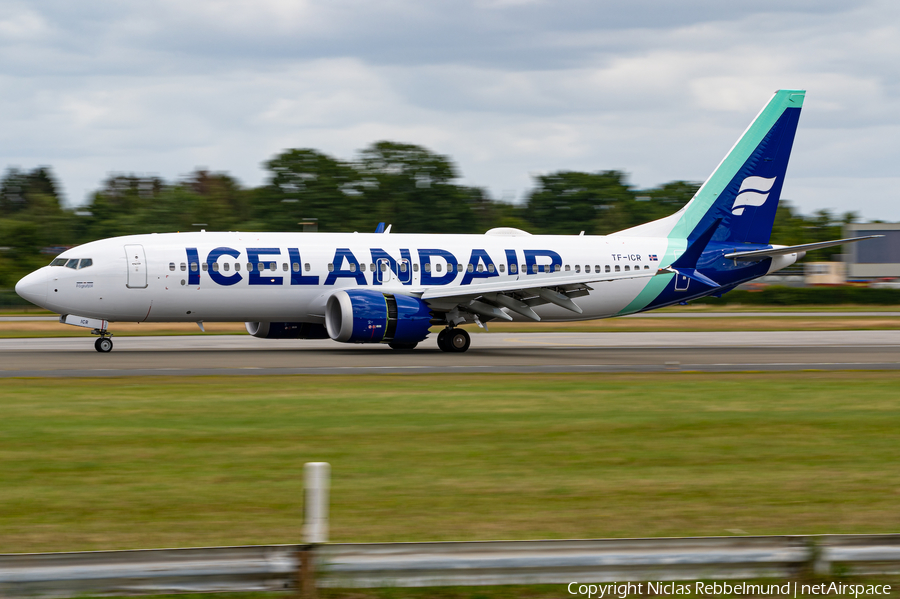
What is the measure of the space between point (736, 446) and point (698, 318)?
44.4m

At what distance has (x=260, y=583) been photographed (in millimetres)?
6504

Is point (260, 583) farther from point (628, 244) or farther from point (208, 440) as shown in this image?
point (628, 244)

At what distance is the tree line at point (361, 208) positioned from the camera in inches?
4119

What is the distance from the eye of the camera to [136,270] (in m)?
30.2

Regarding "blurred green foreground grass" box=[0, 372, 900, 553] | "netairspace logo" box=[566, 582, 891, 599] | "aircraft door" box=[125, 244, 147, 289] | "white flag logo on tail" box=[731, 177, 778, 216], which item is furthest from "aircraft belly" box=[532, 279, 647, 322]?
"netairspace logo" box=[566, 582, 891, 599]

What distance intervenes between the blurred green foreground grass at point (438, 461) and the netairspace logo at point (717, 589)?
180 centimetres

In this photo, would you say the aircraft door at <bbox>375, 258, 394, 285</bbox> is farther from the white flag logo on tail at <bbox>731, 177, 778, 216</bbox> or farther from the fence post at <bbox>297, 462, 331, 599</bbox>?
the fence post at <bbox>297, 462, 331, 599</bbox>

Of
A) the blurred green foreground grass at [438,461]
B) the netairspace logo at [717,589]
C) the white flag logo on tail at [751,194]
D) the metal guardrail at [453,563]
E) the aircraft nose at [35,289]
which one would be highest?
the white flag logo on tail at [751,194]

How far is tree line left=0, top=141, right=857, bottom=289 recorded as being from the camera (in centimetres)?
10462

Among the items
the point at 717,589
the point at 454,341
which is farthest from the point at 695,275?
the point at 717,589

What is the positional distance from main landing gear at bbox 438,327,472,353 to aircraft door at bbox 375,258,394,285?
2.75 meters

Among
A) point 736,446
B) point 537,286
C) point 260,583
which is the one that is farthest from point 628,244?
point 260,583

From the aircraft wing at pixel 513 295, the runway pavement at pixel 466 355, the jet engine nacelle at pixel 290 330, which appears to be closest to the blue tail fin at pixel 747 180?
the runway pavement at pixel 466 355

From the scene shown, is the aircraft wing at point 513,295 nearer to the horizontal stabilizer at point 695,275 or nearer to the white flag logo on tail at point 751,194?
the horizontal stabilizer at point 695,275
